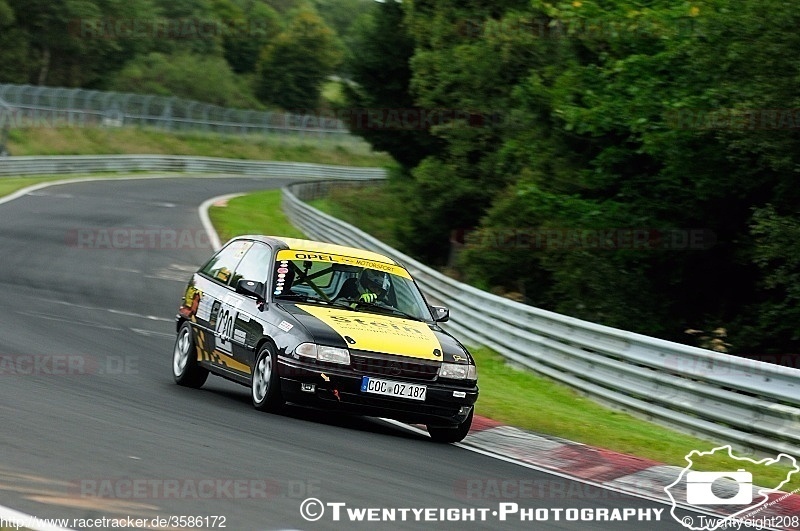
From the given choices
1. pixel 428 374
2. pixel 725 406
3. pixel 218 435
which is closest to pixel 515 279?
pixel 725 406

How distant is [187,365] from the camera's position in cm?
1160

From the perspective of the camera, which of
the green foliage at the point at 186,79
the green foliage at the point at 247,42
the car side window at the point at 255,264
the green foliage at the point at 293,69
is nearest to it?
the car side window at the point at 255,264

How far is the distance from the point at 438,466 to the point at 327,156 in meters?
77.5

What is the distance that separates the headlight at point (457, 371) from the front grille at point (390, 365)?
0.43 ft

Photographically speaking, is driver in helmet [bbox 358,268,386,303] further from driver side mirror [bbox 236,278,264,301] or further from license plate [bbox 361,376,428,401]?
license plate [bbox 361,376,428,401]

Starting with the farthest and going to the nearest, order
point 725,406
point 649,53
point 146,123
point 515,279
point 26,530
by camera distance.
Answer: point 146,123
point 515,279
point 649,53
point 725,406
point 26,530

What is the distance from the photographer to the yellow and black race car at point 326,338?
9672 millimetres

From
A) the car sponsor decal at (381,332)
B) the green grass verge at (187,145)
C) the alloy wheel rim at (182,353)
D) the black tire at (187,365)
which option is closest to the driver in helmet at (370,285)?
the car sponsor decal at (381,332)

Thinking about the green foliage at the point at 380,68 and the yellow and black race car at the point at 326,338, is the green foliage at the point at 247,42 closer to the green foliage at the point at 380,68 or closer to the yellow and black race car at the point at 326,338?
the green foliage at the point at 380,68

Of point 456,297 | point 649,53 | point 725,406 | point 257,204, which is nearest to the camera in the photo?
point 725,406

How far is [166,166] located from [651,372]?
52.0 metres

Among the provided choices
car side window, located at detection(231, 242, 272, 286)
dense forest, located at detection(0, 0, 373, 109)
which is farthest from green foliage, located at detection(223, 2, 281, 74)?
A: car side window, located at detection(231, 242, 272, 286)

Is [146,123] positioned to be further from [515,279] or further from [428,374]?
[428,374]

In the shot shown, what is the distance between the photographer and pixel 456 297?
1928 centimetres
